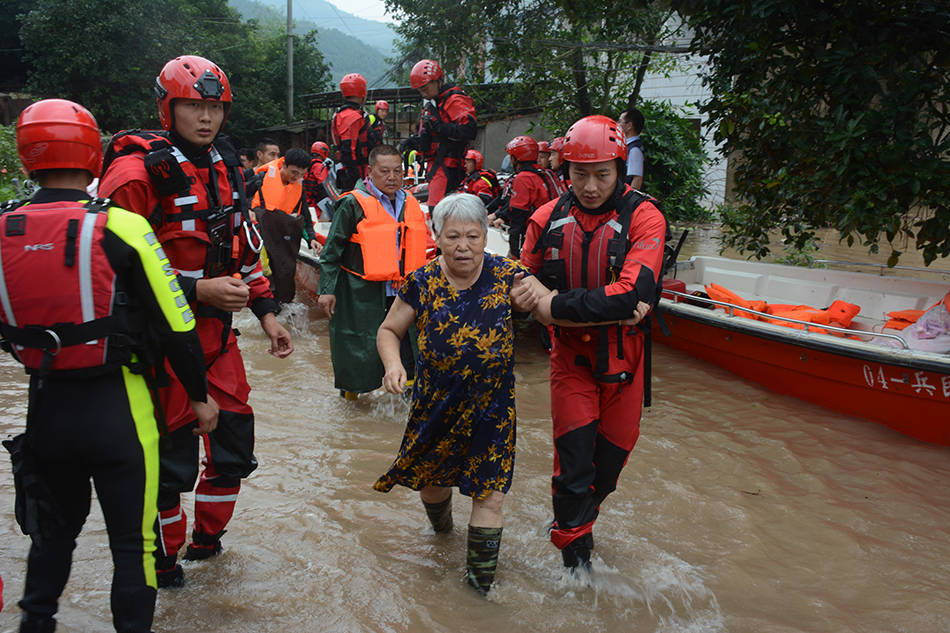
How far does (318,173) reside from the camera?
11.2 metres

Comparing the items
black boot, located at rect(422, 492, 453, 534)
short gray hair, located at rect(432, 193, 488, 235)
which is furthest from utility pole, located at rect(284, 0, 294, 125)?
short gray hair, located at rect(432, 193, 488, 235)

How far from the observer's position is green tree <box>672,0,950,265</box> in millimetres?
4961

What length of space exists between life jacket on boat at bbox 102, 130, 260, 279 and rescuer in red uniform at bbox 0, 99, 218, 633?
1.58 ft

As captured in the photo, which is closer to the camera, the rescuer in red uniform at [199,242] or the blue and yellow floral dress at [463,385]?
the rescuer in red uniform at [199,242]

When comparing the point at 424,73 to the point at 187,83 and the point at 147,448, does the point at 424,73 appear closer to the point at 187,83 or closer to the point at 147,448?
the point at 187,83

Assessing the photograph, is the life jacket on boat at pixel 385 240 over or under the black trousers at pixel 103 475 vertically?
over

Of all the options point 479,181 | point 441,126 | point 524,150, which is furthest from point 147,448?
point 479,181

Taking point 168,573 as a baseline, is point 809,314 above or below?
above

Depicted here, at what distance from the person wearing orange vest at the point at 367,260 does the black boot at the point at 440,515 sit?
2.11 m

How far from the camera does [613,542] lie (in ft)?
13.8

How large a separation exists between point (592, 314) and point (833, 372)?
3.91 meters

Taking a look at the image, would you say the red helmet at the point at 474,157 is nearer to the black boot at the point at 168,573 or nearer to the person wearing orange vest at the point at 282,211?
the person wearing orange vest at the point at 282,211

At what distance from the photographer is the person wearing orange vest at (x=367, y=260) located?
5793mm

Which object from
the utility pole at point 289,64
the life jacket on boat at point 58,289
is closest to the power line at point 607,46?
the life jacket on boat at point 58,289
